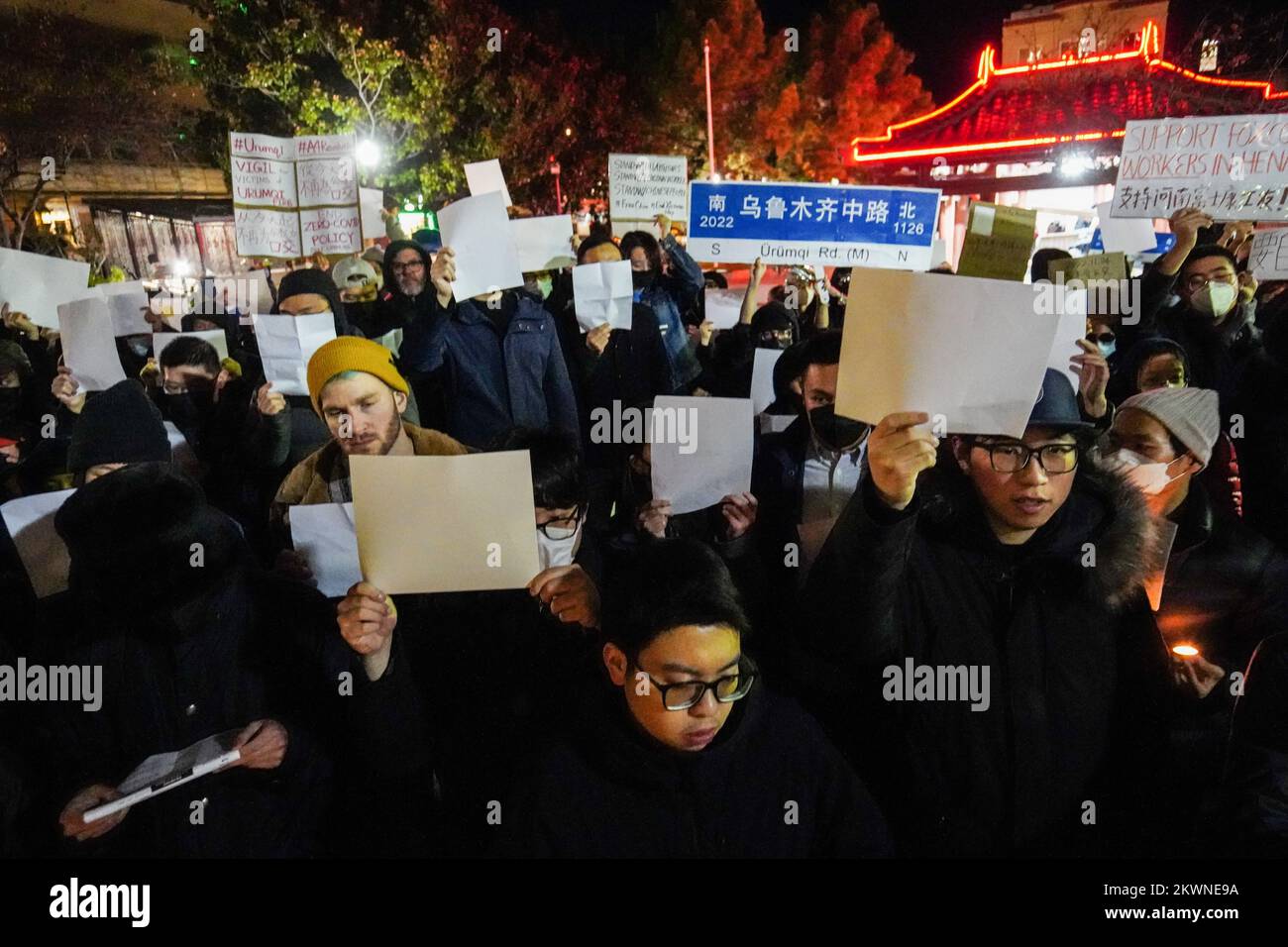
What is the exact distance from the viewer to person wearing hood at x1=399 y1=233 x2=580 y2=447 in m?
4.33

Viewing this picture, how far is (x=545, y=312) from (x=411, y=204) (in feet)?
60.6

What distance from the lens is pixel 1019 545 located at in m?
2.00

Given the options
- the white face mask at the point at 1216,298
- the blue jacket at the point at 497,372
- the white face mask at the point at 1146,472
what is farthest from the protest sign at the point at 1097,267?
the blue jacket at the point at 497,372

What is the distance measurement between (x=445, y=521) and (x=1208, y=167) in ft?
16.7

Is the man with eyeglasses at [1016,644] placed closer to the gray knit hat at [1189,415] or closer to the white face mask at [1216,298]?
the gray knit hat at [1189,415]

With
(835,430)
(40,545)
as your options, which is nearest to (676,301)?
(835,430)

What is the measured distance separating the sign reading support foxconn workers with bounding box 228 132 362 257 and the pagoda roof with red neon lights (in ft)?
64.0

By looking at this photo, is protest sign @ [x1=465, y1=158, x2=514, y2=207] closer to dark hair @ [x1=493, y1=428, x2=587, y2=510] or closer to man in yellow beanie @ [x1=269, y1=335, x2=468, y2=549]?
man in yellow beanie @ [x1=269, y1=335, x2=468, y2=549]

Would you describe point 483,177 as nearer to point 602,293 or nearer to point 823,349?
point 602,293

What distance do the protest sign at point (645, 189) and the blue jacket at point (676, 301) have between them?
89 cm

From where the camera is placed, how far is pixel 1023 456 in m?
2.00

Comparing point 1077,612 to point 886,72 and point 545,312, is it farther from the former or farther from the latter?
point 886,72

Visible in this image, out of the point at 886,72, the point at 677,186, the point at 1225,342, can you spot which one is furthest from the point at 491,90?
the point at 886,72

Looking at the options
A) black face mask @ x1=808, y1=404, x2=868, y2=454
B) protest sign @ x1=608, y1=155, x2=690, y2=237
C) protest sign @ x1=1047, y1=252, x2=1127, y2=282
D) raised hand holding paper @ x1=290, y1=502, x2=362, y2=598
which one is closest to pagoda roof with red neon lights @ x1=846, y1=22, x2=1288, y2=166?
protest sign @ x1=1047, y1=252, x2=1127, y2=282
